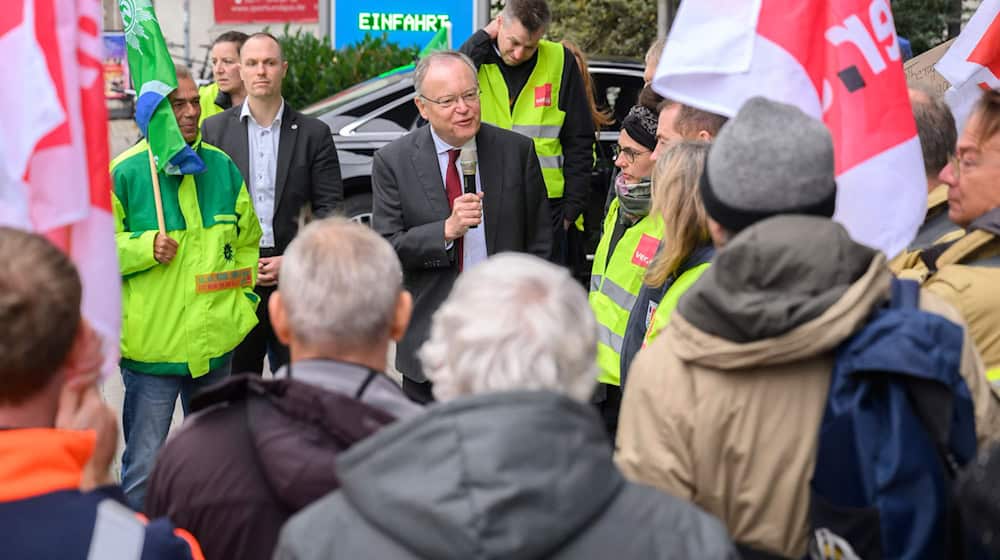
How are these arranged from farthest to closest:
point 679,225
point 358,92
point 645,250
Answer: point 358,92 → point 645,250 → point 679,225

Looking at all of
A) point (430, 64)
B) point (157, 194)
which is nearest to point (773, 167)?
point (430, 64)

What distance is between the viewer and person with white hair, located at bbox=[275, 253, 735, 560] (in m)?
1.81

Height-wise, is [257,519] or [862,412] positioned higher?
[862,412]

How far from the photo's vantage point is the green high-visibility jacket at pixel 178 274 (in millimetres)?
4875

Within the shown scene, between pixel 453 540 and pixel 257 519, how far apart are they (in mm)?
692

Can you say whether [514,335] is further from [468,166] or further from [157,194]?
[157,194]

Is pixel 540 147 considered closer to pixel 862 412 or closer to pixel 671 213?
pixel 671 213

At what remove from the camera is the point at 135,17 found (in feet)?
15.0

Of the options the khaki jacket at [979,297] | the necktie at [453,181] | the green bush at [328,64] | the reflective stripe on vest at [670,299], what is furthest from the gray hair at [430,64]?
the green bush at [328,64]

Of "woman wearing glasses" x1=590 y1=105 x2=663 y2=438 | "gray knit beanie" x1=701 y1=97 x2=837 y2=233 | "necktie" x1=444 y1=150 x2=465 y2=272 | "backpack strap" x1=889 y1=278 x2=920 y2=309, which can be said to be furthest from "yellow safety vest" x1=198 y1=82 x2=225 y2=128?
"backpack strap" x1=889 y1=278 x2=920 y2=309

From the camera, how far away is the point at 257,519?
93.3 inches

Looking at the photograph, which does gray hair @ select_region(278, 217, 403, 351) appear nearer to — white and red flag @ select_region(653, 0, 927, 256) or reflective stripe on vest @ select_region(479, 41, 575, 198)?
white and red flag @ select_region(653, 0, 927, 256)

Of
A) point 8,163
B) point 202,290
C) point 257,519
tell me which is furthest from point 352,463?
point 202,290

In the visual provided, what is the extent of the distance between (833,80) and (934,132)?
0.56m
